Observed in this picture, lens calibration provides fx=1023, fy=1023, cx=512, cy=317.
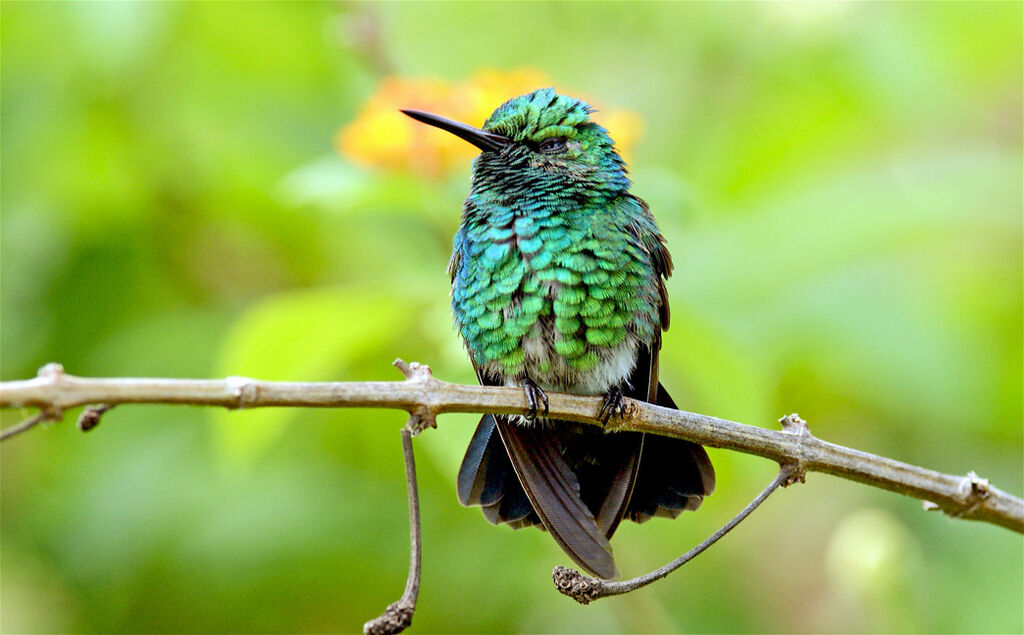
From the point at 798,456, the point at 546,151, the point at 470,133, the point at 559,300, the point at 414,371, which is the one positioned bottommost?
the point at 414,371

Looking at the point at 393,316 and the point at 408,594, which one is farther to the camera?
the point at 393,316

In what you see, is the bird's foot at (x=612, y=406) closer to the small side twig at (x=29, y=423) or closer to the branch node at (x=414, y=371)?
the branch node at (x=414, y=371)

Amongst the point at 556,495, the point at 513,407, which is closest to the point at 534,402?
the point at 513,407

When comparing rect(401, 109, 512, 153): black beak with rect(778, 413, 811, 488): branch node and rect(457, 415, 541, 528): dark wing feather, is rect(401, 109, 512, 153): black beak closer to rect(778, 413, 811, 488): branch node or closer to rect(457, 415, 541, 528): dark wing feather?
rect(457, 415, 541, 528): dark wing feather

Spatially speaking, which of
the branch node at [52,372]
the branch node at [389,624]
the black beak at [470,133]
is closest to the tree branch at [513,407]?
the branch node at [52,372]

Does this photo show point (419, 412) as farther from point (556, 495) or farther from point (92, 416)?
point (556, 495)

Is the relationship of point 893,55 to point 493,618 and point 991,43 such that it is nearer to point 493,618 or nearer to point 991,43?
point 991,43

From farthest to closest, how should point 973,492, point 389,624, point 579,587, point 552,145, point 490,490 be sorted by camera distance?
point 552,145 < point 490,490 < point 973,492 < point 579,587 < point 389,624

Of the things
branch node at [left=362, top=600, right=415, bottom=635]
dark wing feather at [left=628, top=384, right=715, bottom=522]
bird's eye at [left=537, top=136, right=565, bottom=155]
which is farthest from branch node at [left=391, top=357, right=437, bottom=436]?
bird's eye at [left=537, top=136, right=565, bottom=155]
